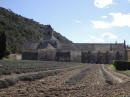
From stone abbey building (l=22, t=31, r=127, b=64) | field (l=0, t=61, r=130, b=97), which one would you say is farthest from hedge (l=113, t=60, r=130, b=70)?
stone abbey building (l=22, t=31, r=127, b=64)

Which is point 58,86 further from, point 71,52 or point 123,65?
point 71,52

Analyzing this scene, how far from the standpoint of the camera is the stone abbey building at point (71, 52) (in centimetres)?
8938

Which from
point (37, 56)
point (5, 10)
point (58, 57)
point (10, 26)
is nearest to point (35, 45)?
point (37, 56)

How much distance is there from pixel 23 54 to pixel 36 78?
78.3m

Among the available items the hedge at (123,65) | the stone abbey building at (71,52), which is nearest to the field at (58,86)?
the hedge at (123,65)

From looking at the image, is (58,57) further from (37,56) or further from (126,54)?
(126,54)

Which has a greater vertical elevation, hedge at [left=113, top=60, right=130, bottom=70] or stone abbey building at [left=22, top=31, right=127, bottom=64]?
stone abbey building at [left=22, top=31, right=127, bottom=64]

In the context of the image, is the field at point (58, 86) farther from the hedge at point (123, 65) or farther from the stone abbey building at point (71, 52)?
the stone abbey building at point (71, 52)

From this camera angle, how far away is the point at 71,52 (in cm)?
9119

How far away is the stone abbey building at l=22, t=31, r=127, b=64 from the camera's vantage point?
89.4 metres

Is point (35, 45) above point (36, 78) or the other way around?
above

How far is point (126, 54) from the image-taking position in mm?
88438

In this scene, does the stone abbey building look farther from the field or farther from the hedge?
the field

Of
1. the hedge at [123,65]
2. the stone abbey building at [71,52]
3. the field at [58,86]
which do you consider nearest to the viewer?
the field at [58,86]
